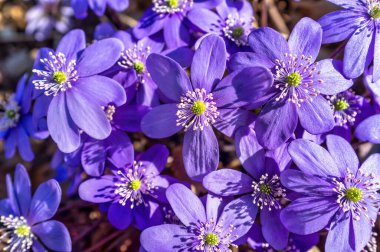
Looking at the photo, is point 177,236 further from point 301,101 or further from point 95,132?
point 301,101

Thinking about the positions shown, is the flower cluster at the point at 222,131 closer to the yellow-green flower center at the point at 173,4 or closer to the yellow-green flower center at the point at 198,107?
the yellow-green flower center at the point at 198,107

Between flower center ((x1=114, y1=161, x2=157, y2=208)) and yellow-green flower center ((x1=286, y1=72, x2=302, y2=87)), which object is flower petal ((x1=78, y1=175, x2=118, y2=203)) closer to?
flower center ((x1=114, y1=161, x2=157, y2=208))

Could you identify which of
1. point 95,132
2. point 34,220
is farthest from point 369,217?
point 34,220

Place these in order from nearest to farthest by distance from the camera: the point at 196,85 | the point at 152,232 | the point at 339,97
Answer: the point at 152,232 → the point at 196,85 → the point at 339,97

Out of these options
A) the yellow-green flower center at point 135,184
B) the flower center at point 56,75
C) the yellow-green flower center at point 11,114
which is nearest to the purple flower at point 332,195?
the yellow-green flower center at point 135,184

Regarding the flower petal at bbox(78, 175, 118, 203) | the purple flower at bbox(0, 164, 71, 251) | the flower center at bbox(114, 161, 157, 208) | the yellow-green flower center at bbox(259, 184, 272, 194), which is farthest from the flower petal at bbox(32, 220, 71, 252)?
the yellow-green flower center at bbox(259, 184, 272, 194)

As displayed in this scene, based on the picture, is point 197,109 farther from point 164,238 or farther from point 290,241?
point 290,241
